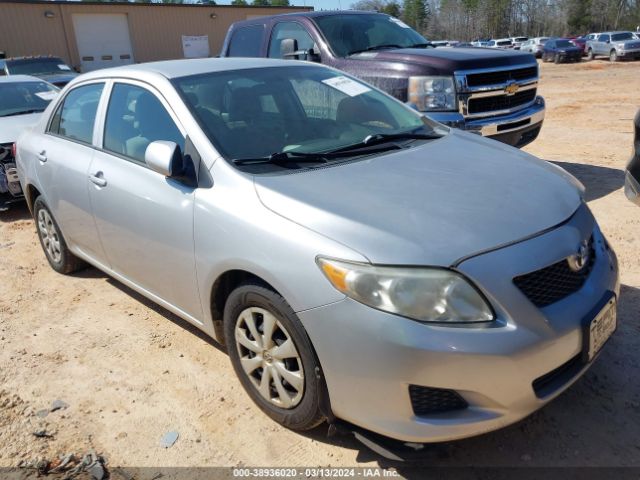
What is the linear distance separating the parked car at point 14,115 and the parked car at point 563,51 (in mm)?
33175

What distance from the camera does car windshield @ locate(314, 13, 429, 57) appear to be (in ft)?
20.7

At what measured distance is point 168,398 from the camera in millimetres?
3023

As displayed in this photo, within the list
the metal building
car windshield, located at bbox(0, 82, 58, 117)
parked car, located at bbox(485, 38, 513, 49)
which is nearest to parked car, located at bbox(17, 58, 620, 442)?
car windshield, located at bbox(0, 82, 58, 117)

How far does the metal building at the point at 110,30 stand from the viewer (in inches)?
1077

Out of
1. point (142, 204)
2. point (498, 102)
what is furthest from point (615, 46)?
point (142, 204)

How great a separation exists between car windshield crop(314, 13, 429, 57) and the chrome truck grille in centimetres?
126

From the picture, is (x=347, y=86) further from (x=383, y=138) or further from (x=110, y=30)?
(x=110, y=30)

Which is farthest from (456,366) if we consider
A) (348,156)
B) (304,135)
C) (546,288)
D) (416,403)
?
(304,135)

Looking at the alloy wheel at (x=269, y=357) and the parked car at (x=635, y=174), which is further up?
the parked car at (x=635, y=174)

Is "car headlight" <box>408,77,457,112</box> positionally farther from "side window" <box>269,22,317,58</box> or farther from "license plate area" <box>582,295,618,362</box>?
"license plate area" <box>582,295,618,362</box>

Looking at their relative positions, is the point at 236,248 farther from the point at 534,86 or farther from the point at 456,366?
the point at 534,86

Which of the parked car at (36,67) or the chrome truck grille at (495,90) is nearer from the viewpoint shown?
the chrome truck grille at (495,90)

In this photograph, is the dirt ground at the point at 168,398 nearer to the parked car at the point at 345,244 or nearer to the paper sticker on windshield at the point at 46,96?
the parked car at the point at 345,244

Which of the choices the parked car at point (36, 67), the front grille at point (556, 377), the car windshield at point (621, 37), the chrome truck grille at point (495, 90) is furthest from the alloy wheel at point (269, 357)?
the car windshield at point (621, 37)
